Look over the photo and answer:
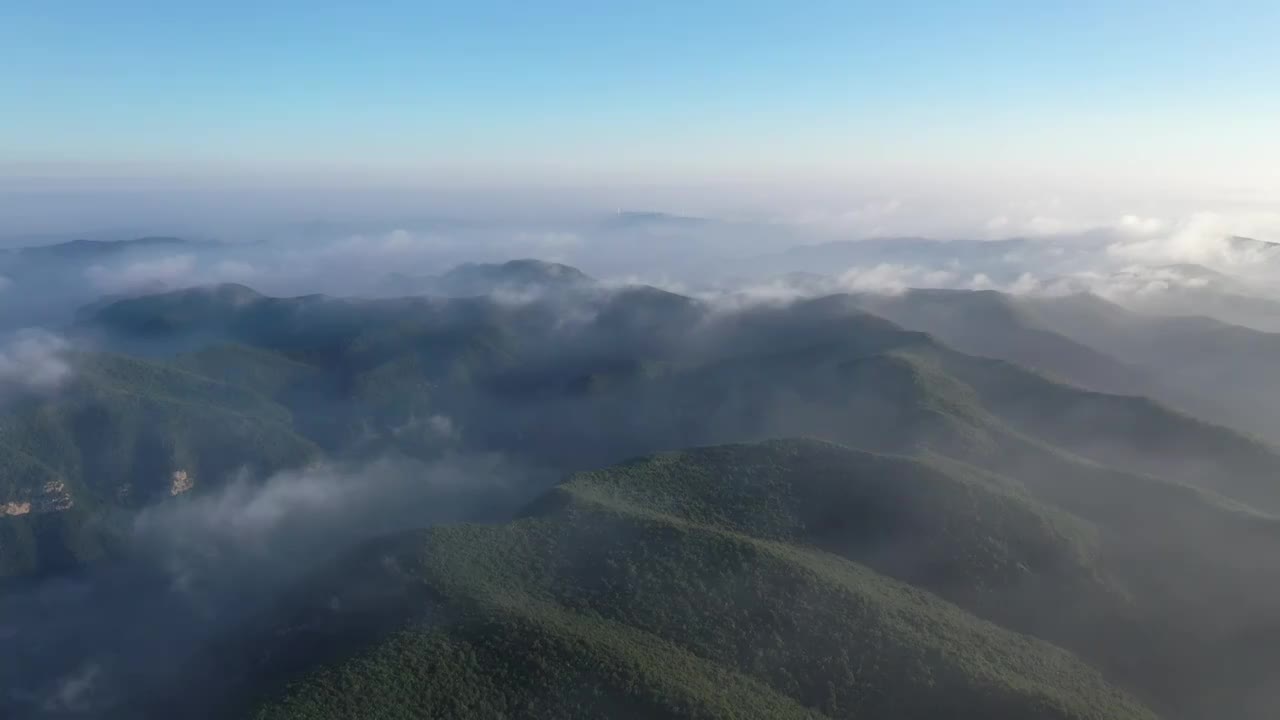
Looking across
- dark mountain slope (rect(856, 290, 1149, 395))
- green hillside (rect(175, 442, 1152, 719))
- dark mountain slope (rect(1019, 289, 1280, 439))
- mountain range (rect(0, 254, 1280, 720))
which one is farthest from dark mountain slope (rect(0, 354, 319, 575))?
dark mountain slope (rect(1019, 289, 1280, 439))

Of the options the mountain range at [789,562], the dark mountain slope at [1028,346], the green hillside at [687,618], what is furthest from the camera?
the dark mountain slope at [1028,346]

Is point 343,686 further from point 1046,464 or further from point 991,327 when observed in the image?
point 991,327

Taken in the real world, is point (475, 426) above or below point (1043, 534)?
below

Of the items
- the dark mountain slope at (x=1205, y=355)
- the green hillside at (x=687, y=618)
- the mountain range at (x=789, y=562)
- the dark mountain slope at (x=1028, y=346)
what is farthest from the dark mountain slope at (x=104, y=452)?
the dark mountain slope at (x=1205, y=355)

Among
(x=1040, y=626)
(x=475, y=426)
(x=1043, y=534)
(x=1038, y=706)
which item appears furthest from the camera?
(x=475, y=426)

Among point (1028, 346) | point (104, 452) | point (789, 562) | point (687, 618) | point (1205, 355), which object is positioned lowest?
point (104, 452)

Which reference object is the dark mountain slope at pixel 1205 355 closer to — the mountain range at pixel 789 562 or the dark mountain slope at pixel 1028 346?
the mountain range at pixel 789 562

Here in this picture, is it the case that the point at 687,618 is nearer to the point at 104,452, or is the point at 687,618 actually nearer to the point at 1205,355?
the point at 104,452

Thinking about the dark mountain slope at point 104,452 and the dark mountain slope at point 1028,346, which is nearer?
the dark mountain slope at point 104,452

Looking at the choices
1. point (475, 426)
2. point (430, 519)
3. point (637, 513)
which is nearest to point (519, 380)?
point (475, 426)

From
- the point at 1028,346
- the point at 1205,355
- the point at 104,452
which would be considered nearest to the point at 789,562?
the point at 104,452

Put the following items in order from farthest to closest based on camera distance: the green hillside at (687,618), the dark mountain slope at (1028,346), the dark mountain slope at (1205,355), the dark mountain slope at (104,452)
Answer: the dark mountain slope at (1028,346), the dark mountain slope at (1205,355), the dark mountain slope at (104,452), the green hillside at (687,618)
